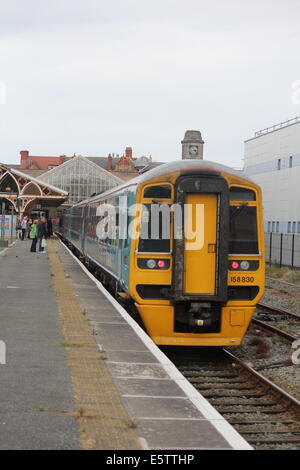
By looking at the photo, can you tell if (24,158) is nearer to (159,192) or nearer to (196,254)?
(159,192)

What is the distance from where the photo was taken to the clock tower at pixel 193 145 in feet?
239

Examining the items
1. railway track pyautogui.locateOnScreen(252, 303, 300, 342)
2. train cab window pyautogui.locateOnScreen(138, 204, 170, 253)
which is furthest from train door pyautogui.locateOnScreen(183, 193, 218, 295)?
railway track pyautogui.locateOnScreen(252, 303, 300, 342)

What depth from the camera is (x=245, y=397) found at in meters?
9.53

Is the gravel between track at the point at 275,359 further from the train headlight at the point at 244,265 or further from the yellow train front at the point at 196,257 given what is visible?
the train headlight at the point at 244,265

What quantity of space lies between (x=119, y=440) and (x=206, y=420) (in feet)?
3.20

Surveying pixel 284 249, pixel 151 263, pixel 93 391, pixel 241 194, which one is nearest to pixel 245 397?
pixel 151 263

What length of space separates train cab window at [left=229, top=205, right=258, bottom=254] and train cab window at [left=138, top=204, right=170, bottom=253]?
3.41 ft

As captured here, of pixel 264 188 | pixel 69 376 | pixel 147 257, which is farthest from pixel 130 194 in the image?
pixel 264 188

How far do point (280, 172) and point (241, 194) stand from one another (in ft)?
118

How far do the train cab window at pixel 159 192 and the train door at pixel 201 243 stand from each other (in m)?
0.48

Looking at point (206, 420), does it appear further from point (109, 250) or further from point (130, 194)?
point (109, 250)

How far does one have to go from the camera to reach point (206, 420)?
6.02 metres

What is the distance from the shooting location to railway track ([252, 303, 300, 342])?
46.7ft

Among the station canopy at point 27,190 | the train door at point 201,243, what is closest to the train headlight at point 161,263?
the train door at point 201,243
